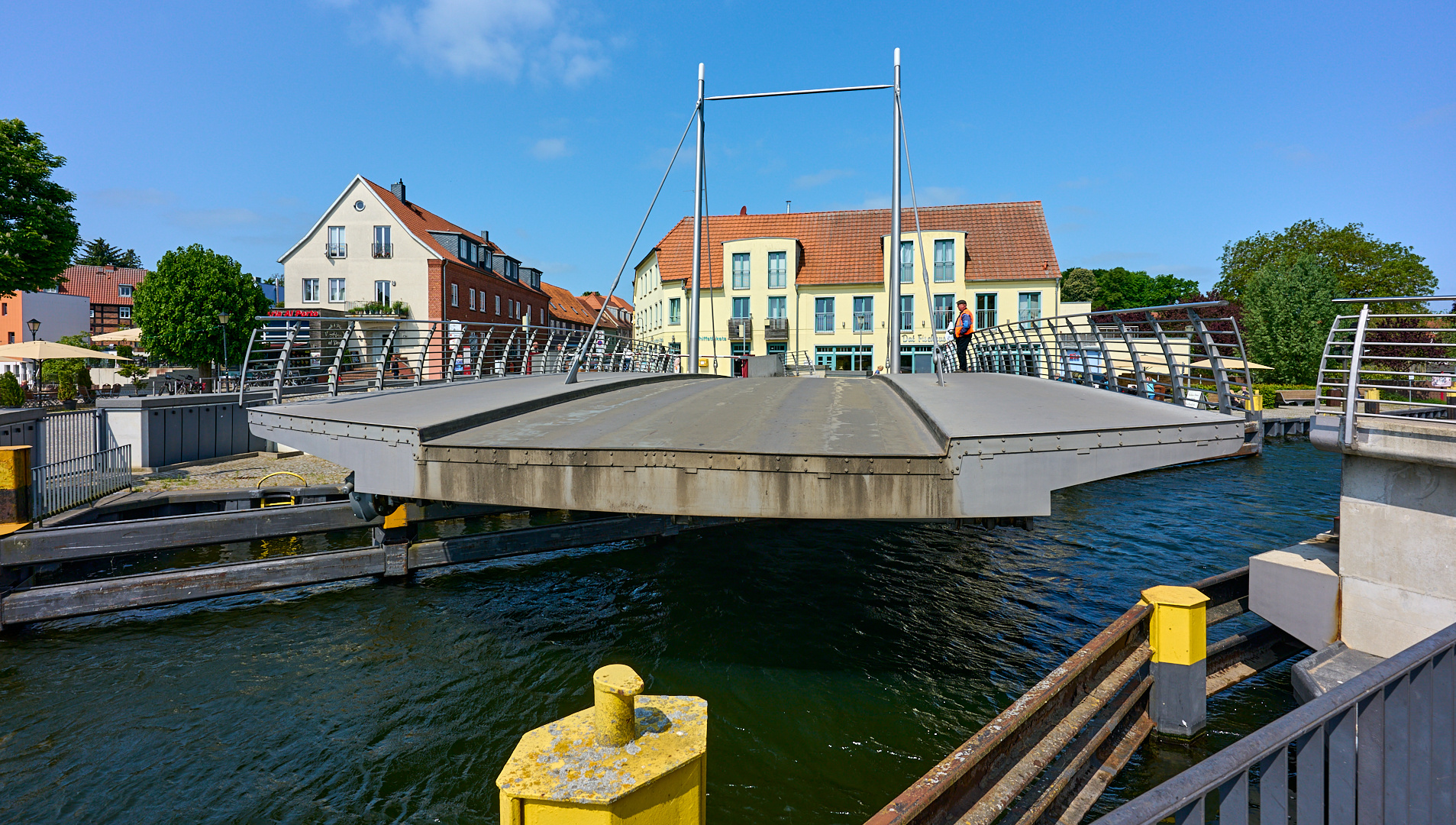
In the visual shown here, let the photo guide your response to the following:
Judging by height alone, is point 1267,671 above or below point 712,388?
below

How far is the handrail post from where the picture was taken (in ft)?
18.6

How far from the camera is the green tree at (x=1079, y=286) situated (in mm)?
87062

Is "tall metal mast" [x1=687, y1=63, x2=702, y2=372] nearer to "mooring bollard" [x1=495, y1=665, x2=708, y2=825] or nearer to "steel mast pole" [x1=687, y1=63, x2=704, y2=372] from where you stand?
"steel mast pole" [x1=687, y1=63, x2=704, y2=372]

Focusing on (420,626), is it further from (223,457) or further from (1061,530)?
(223,457)

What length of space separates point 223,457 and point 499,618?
14076 millimetres

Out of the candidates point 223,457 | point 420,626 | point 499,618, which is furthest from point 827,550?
point 223,457

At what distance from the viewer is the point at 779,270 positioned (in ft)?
147

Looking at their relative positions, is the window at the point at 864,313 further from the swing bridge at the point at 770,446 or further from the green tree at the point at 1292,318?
the swing bridge at the point at 770,446

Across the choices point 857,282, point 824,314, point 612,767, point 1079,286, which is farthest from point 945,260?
point 1079,286

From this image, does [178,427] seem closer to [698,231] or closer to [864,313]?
[698,231]

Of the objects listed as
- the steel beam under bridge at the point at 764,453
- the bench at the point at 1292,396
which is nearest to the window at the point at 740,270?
the bench at the point at 1292,396

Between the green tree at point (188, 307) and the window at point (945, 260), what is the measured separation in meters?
39.6

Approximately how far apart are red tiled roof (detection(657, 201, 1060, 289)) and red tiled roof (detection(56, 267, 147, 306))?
53.7 m

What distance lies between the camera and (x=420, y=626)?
853 cm
